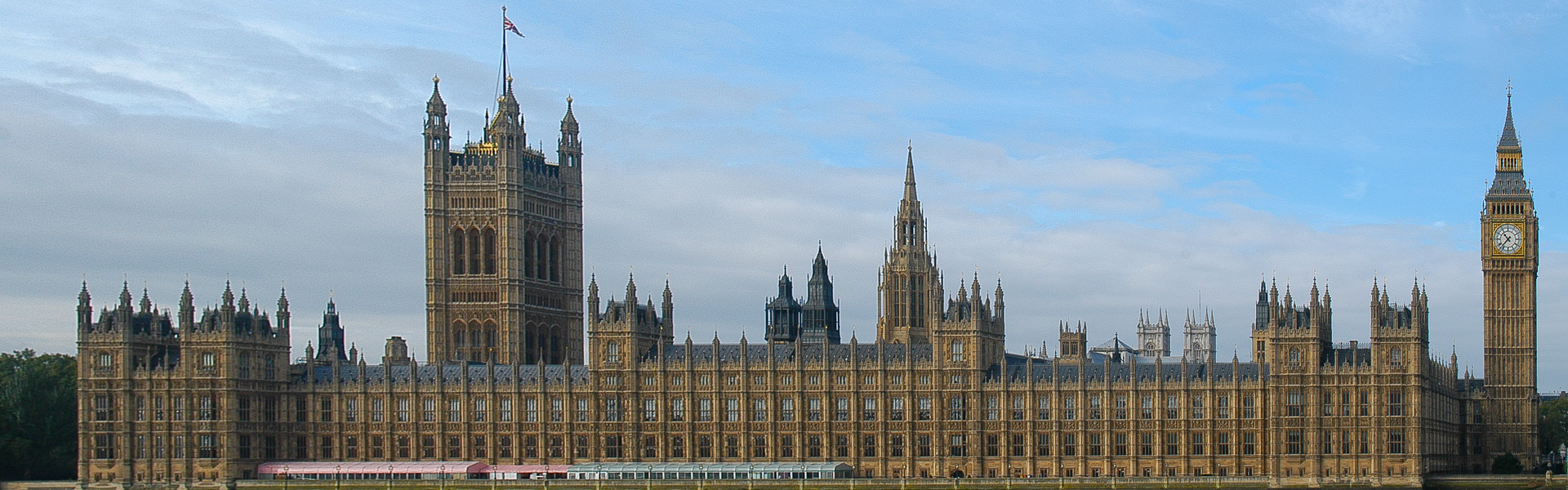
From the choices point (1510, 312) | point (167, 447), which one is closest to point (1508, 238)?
point (1510, 312)

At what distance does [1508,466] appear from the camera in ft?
599

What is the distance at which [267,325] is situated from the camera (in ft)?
614

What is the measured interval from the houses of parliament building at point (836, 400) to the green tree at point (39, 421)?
35.7 feet

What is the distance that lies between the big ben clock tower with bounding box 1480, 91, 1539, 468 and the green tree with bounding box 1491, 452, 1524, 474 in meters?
6.48

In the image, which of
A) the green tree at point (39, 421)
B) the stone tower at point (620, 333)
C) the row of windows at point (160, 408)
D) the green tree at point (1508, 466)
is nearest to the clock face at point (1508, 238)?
the green tree at point (1508, 466)

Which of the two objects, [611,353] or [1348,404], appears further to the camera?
[611,353]

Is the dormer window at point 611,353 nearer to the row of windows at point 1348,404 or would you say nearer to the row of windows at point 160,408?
the row of windows at point 160,408

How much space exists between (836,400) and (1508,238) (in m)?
55.2

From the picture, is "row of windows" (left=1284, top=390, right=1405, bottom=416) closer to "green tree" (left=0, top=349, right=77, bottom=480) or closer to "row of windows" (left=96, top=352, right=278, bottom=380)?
"row of windows" (left=96, top=352, right=278, bottom=380)

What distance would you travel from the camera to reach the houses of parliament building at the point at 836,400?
565ft

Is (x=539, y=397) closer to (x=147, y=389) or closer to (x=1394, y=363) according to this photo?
(x=147, y=389)

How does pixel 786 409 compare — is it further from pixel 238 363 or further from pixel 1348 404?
pixel 238 363

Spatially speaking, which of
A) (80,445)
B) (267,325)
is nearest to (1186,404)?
(267,325)

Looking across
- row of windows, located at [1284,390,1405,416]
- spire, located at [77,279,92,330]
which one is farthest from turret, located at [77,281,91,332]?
row of windows, located at [1284,390,1405,416]
